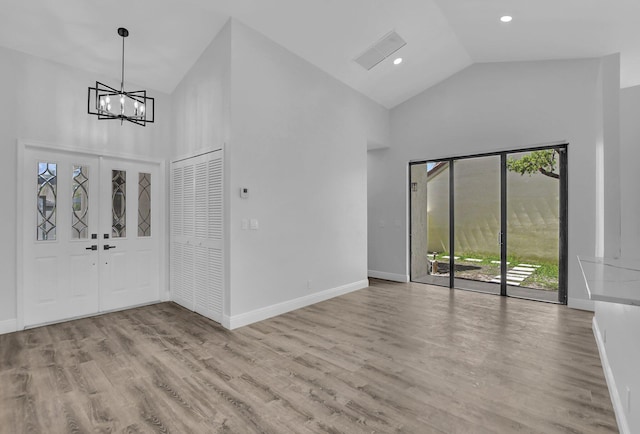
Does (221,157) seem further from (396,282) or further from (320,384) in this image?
(396,282)

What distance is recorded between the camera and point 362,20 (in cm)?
436

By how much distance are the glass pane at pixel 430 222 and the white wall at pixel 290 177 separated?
1285 mm

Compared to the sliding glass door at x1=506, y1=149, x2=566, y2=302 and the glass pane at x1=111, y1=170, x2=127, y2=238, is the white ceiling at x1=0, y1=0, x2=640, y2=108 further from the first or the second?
the sliding glass door at x1=506, y1=149, x2=566, y2=302

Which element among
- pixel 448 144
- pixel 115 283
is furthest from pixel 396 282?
pixel 115 283

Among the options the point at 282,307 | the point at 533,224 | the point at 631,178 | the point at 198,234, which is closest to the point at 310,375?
the point at 282,307

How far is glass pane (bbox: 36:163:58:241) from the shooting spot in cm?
411

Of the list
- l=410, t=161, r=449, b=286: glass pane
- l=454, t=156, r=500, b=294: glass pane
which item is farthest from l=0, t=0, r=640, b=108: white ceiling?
l=410, t=161, r=449, b=286: glass pane

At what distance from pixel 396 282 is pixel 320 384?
4443 mm

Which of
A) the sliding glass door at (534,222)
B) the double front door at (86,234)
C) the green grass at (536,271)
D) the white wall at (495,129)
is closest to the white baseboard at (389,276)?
the white wall at (495,129)

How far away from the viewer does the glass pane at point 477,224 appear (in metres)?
5.87

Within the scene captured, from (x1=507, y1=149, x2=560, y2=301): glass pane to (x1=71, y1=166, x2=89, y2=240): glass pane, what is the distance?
21.6 feet

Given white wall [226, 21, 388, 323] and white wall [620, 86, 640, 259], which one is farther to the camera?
white wall [620, 86, 640, 259]

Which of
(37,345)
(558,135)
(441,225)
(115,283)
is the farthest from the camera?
(441,225)

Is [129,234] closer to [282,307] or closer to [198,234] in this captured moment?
[198,234]
